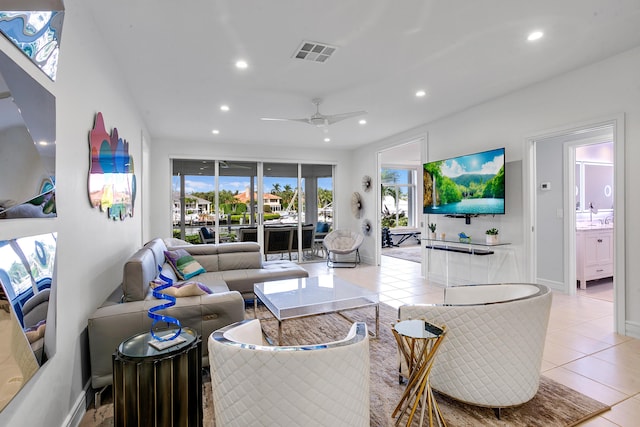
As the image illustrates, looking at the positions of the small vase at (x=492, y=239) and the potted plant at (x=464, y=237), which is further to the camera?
the potted plant at (x=464, y=237)

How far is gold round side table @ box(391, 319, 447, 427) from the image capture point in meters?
1.74

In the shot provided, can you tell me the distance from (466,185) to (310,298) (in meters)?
2.83

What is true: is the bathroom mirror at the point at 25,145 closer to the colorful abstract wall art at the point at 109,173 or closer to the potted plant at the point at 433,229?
the colorful abstract wall art at the point at 109,173

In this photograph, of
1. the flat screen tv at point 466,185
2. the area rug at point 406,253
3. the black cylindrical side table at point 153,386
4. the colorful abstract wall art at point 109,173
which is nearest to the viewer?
the black cylindrical side table at point 153,386

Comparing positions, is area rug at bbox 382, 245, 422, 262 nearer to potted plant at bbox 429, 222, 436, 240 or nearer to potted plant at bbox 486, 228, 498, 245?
potted plant at bbox 429, 222, 436, 240

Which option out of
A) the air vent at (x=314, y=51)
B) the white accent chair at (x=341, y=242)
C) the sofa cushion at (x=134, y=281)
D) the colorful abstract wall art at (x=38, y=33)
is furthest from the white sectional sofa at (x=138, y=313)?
the white accent chair at (x=341, y=242)

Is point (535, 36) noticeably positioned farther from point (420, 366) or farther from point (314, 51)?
point (420, 366)

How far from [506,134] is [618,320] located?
7.75 ft

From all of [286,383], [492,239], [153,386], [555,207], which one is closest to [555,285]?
[555,207]

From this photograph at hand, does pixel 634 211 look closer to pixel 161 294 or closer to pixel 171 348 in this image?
pixel 171 348

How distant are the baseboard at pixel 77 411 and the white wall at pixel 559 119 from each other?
14.6ft

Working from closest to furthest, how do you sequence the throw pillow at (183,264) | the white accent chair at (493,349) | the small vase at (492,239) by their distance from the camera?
the white accent chair at (493,349) < the throw pillow at (183,264) < the small vase at (492,239)

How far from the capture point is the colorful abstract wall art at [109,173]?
234 centimetres

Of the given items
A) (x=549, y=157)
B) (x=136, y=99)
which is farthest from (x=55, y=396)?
(x=549, y=157)
